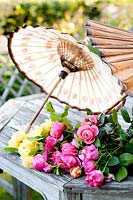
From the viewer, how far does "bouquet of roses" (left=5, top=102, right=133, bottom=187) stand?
4.82 ft

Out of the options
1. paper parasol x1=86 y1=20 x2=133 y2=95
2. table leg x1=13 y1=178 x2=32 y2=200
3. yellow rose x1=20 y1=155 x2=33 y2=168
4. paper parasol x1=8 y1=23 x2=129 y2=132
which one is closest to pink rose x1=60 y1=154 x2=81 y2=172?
yellow rose x1=20 y1=155 x2=33 y2=168

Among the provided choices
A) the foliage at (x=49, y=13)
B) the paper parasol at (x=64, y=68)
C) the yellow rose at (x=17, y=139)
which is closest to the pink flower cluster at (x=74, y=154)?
the yellow rose at (x=17, y=139)

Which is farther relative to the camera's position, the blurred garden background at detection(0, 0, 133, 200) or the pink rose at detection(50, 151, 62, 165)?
the blurred garden background at detection(0, 0, 133, 200)

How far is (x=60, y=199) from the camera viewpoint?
152cm

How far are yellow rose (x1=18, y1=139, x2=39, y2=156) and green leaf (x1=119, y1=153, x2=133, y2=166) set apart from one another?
286mm

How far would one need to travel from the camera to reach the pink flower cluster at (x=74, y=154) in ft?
4.80

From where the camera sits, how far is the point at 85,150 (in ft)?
4.92

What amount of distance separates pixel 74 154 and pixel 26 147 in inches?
6.9

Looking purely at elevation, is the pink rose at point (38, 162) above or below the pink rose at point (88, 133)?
below

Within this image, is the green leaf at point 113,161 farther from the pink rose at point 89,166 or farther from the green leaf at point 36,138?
the green leaf at point 36,138

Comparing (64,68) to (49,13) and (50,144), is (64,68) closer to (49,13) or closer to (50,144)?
(50,144)

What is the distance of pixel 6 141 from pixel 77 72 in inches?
15.9

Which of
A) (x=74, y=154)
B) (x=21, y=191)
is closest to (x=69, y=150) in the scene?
(x=74, y=154)

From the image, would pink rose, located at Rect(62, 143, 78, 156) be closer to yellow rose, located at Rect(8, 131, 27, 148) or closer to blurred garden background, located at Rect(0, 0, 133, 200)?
yellow rose, located at Rect(8, 131, 27, 148)
